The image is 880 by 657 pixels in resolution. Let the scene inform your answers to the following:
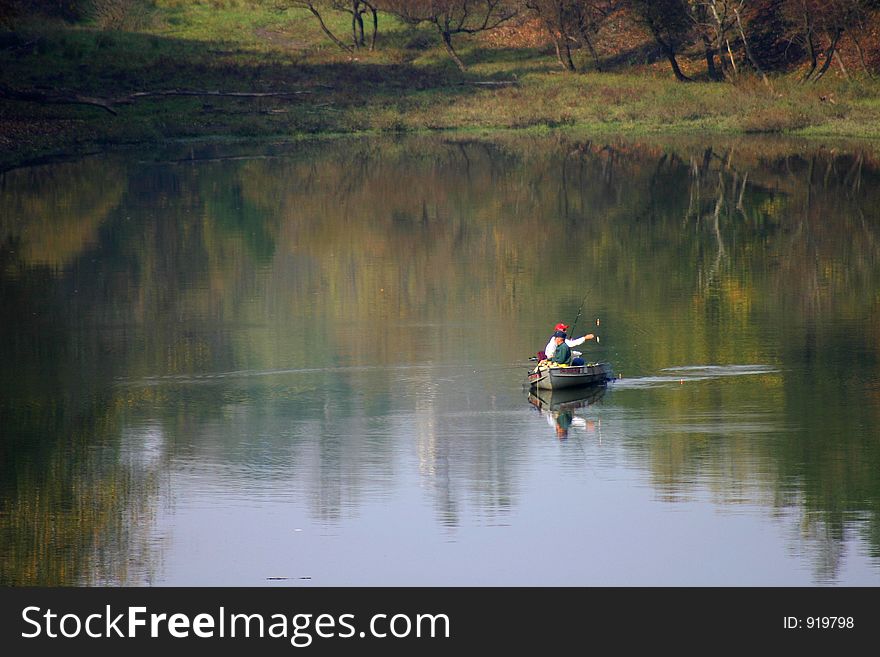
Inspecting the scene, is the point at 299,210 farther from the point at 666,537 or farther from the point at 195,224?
the point at 666,537

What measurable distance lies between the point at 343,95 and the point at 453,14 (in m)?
13.0

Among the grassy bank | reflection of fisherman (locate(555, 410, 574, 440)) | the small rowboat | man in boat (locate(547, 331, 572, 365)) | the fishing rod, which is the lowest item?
reflection of fisherman (locate(555, 410, 574, 440))

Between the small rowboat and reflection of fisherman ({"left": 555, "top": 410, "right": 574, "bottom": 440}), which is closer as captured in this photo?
reflection of fisherman ({"left": 555, "top": 410, "right": 574, "bottom": 440})

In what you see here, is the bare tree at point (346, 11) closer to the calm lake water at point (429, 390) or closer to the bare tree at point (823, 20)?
the bare tree at point (823, 20)

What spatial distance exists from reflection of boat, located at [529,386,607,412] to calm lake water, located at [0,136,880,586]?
72mm

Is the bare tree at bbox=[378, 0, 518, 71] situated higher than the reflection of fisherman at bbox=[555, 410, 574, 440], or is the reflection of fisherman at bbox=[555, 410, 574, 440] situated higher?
the bare tree at bbox=[378, 0, 518, 71]

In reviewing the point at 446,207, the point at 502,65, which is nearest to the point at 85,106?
the point at 502,65

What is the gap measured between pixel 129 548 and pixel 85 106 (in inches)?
2089

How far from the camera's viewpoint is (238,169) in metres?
55.8

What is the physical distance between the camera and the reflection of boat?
887 inches

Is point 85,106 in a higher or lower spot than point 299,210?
higher

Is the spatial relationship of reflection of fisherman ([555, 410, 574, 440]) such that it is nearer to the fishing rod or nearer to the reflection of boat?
the reflection of boat

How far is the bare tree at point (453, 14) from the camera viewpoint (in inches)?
3142

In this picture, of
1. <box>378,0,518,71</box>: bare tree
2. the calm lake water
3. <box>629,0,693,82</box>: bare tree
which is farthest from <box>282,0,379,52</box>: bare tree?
the calm lake water
